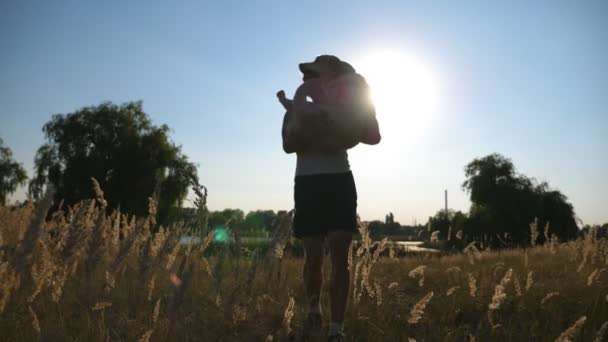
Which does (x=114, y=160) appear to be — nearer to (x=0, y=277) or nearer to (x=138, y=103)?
(x=138, y=103)

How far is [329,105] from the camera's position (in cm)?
257

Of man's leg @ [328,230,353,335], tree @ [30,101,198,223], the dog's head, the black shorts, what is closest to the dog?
the dog's head

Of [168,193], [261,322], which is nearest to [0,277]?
[261,322]

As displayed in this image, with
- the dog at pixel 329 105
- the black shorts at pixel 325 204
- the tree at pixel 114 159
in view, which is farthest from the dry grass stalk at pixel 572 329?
the tree at pixel 114 159

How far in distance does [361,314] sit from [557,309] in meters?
1.56

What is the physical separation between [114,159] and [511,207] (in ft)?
109

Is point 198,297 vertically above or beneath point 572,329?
beneath

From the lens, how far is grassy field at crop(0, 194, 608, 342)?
1.52 metres

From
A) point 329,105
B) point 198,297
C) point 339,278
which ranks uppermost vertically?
point 329,105

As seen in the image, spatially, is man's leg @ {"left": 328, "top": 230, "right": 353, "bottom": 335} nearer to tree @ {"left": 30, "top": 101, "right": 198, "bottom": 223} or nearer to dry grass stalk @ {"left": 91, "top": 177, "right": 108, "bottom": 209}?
dry grass stalk @ {"left": 91, "top": 177, "right": 108, "bottom": 209}

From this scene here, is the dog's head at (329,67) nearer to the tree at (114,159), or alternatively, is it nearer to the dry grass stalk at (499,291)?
the dry grass stalk at (499,291)

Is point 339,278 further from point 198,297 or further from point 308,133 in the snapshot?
point 198,297

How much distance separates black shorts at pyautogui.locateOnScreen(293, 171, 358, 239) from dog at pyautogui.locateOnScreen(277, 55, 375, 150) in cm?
22

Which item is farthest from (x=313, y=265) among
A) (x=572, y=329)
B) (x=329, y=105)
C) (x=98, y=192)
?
(x=572, y=329)
